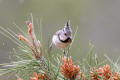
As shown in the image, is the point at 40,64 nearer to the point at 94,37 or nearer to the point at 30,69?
the point at 30,69

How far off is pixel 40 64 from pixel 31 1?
1532 mm

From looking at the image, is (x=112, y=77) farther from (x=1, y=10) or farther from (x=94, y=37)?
(x=1, y=10)

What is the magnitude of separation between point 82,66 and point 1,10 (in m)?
1.53

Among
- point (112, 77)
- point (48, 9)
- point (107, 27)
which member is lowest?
point (112, 77)

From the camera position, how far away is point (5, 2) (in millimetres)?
1754

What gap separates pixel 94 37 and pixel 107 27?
0.13 metres

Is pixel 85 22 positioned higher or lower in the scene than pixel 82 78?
higher

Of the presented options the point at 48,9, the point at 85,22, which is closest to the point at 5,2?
the point at 48,9

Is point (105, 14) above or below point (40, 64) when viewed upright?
above

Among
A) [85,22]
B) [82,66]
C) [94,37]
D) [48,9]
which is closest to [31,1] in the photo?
[48,9]

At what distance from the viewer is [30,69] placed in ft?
0.87

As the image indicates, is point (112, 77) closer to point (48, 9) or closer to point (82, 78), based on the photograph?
point (82, 78)

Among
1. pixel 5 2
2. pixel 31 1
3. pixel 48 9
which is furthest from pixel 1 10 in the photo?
pixel 48 9

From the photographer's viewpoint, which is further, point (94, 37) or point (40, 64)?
point (94, 37)
